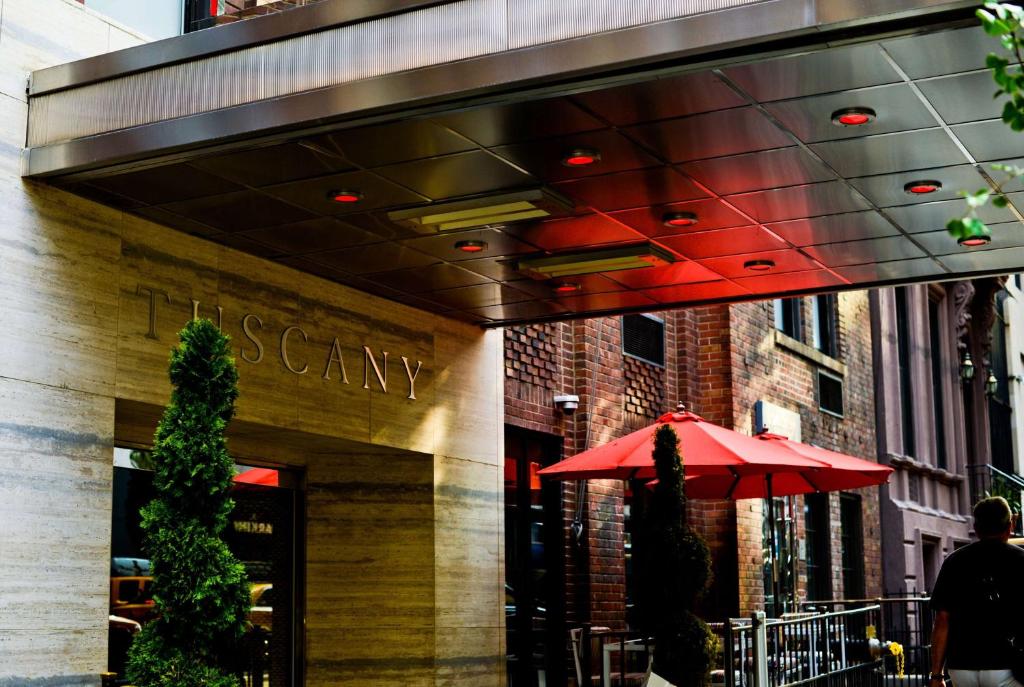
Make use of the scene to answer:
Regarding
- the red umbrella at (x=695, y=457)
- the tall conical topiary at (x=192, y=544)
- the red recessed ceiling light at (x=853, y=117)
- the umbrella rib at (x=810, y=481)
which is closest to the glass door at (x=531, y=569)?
the red umbrella at (x=695, y=457)

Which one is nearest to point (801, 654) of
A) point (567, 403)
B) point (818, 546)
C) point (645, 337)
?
point (567, 403)

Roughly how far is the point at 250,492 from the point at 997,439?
1076 inches

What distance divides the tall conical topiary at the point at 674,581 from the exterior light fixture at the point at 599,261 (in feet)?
4.50

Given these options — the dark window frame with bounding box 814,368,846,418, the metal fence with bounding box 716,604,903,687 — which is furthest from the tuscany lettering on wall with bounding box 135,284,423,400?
the dark window frame with bounding box 814,368,846,418

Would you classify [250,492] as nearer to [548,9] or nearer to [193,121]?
[193,121]

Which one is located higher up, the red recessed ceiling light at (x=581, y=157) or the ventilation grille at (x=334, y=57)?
the ventilation grille at (x=334, y=57)

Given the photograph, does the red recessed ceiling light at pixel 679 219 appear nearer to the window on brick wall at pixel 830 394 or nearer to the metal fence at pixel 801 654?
the metal fence at pixel 801 654

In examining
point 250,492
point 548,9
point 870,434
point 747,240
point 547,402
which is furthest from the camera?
point 870,434

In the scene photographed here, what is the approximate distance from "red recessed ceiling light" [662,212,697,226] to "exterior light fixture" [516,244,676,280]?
504mm

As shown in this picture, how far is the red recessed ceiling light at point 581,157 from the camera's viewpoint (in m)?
7.78

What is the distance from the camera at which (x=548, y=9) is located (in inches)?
272

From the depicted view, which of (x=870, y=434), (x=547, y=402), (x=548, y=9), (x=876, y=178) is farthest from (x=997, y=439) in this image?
(x=548, y=9)

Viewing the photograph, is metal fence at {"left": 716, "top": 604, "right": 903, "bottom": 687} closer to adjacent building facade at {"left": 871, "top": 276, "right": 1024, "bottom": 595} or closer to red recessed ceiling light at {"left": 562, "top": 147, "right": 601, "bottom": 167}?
red recessed ceiling light at {"left": 562, "top": 147, "right": 601, "bottom": 167}

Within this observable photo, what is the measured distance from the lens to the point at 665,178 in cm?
831
